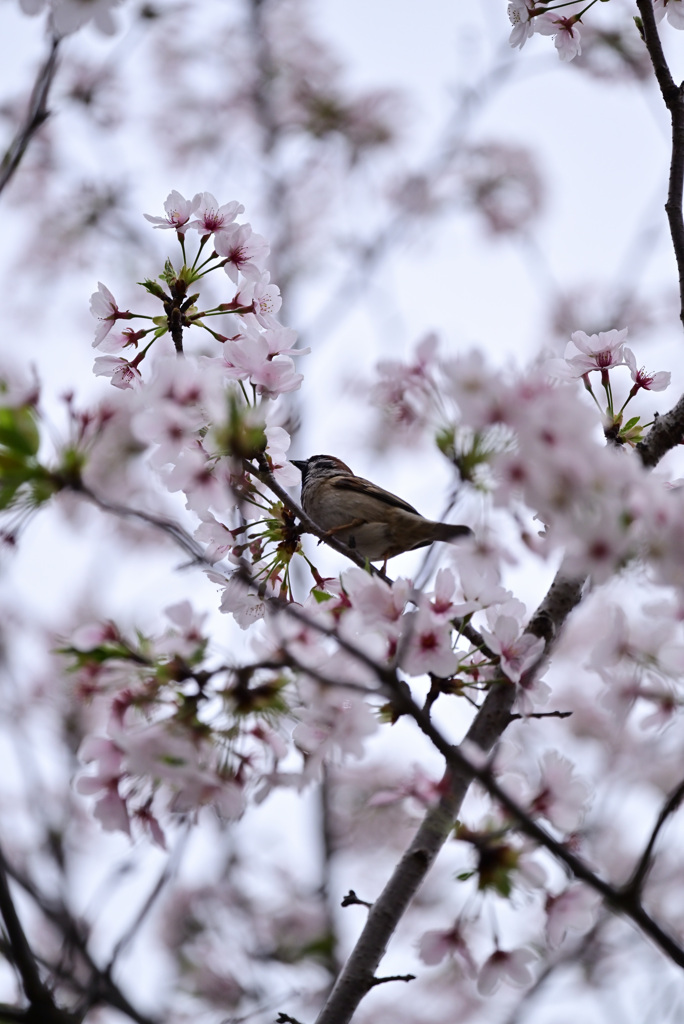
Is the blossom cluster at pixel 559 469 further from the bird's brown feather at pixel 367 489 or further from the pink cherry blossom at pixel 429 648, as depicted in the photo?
the bird's brown feather at pixel 367 489

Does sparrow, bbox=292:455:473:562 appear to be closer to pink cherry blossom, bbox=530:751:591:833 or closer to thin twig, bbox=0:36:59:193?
pink cherry blossom, bbox=530:751:591:833

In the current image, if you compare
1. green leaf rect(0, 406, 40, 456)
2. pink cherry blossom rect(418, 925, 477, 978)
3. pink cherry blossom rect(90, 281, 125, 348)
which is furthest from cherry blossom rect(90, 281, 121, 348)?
pink cherry blossom rect(418, 925, 477, 978)

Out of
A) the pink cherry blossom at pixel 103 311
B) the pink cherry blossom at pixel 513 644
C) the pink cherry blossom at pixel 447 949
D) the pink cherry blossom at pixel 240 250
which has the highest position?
the pink cherry blossom at pixel 240 250

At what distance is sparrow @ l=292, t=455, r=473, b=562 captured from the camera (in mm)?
4449

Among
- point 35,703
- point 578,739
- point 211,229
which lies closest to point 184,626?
point 211,229

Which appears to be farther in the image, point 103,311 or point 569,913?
point 103,311

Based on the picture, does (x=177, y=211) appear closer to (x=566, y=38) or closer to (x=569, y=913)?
(x=566, y=38)

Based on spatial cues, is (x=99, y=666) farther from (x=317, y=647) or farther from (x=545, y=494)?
(x=545, y=494)

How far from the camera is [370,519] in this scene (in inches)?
183

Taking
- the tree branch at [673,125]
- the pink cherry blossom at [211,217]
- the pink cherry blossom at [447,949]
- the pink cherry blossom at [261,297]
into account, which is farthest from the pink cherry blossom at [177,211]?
the pink cherry blossom at [447,949]

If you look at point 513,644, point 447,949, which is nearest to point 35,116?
point 513,644

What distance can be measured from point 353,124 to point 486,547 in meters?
9.86

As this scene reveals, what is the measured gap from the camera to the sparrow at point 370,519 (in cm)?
445

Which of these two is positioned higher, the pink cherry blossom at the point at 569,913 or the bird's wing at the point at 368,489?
the bird's wing at the point at 368,489
